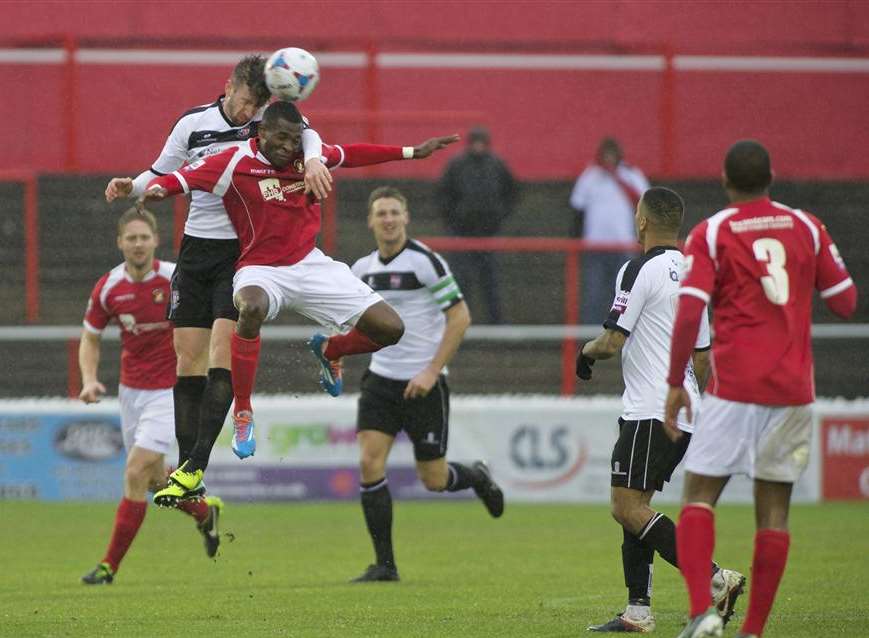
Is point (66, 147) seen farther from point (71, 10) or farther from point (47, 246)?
point (71, 10)

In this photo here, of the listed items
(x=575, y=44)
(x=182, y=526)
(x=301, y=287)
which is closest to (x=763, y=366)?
(x=301, y=287)

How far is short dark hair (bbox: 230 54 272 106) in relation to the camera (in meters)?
9.68

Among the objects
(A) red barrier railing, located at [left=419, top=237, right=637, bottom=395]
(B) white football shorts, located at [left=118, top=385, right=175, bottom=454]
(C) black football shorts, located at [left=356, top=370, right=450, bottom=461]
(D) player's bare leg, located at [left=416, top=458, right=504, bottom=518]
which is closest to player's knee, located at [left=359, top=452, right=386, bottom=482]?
(C) black football shorts, located at [left=356, top=370, right=450, bottom=461]

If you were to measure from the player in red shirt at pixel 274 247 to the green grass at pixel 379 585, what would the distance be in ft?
3.26

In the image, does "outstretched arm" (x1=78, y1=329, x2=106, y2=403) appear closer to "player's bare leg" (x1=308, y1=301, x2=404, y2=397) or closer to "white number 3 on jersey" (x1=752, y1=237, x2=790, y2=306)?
"player's bare leg" (x1=308, y1=301, x2=404, y2=397)

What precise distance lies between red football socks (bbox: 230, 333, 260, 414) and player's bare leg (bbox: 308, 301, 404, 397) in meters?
0.64

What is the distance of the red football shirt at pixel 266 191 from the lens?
30.9 ft

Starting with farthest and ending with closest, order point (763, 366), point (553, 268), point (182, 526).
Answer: point (553, 268) < point (182, 526) < point (763, 366)

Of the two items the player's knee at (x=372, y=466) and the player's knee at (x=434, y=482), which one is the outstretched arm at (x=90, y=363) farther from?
the player's knee at (x=434, y=482)

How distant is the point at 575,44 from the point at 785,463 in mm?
14093

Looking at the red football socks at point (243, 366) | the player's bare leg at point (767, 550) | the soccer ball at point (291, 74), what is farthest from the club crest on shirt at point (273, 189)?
the player's bare leg at point (767, 550)

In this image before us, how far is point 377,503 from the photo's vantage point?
1146cm

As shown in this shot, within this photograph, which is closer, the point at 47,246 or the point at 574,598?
the point at 574,598

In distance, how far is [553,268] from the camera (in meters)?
16.9
